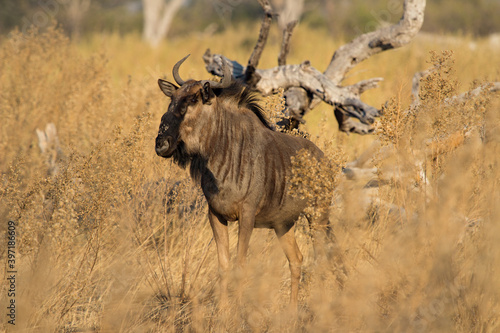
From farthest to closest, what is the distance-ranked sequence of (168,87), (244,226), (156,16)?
(156,16)
(168,87)
(244,226)

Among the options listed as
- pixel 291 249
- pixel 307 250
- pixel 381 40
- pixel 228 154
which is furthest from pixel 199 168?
pixel 381 40

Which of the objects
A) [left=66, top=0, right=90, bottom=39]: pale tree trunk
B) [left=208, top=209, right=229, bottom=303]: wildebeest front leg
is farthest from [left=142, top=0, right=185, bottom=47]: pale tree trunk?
[left=208, top=209, right=229, bottom=303]: wildebeest front leg

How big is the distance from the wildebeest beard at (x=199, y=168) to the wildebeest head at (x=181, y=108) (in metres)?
0.14

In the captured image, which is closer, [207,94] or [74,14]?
[207,94]

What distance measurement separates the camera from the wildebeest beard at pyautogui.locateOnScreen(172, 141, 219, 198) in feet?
12.3

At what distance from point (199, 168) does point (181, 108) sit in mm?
498

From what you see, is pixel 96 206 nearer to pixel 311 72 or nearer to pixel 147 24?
pixel 311 72

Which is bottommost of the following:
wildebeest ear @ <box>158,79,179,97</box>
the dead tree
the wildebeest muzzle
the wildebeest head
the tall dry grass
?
the tall dry grass

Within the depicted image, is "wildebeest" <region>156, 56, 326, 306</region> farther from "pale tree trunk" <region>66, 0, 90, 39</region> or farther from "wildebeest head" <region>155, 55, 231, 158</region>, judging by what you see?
"pale tree trunk" <region>66, 0, 90, 39</region>

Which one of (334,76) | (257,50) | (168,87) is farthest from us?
(334,76)

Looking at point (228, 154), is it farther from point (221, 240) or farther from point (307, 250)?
point (307, 250)

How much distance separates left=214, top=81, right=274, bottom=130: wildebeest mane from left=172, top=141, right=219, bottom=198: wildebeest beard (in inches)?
19.1

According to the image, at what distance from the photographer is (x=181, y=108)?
12.0 feet

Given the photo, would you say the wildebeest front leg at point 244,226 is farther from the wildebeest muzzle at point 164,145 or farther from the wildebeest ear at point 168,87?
the wildebeest ear at point 168,87
